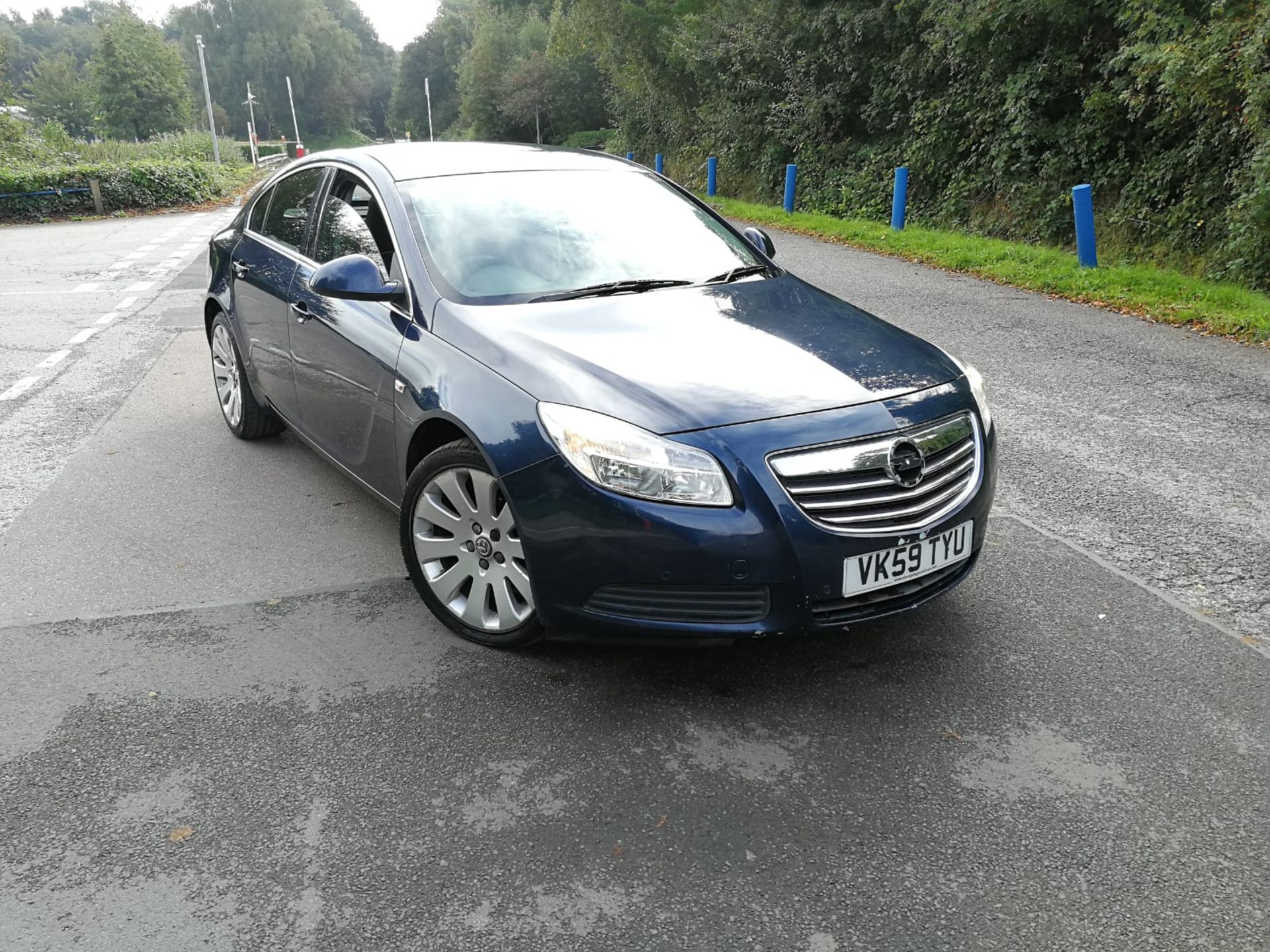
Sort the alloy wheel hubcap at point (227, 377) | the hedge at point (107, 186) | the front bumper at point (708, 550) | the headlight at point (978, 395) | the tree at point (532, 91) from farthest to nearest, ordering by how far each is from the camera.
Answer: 1. the tree at point (532, 91)
2. the hedge at point (107, 186)
3. the alloy wheel hubcap at point (227, 377)
4. the headlight at point (978, 395)
5. the front bumper at point (708, 550)

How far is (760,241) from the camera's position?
5238 millimetres

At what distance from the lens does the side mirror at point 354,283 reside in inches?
155

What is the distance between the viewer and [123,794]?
290 cm

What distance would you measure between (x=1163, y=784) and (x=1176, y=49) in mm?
11493

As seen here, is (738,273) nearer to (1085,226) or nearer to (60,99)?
(1085,226)

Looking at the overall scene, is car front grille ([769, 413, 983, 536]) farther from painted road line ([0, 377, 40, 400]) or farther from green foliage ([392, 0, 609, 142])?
green foliage ([392, 0, 609, 142])

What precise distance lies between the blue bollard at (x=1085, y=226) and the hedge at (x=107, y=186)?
2228 cm

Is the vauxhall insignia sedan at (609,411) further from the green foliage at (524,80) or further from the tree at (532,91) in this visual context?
the tree at (532,91)

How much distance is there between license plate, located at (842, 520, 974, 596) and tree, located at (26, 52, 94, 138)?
384 feet

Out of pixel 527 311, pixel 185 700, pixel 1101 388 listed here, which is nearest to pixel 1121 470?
pixel 1101 388

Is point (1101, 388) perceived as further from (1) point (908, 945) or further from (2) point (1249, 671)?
(1) point (908, 945)

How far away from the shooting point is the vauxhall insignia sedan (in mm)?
3078

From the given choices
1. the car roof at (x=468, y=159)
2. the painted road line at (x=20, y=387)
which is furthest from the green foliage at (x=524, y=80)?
the car roof at (x=468, y=159)

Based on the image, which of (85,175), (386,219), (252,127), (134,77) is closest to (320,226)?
(386,219)
